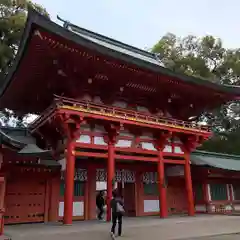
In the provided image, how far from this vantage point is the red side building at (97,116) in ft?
36.9

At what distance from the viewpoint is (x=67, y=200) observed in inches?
436

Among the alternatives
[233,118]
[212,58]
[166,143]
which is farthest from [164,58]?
[166,143]

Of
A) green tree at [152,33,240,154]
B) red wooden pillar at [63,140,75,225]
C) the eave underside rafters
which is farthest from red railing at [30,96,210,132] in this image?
green tree at [152,33,240,154]

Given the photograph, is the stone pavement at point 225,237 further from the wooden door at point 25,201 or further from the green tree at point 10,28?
the green tree at point 10,28

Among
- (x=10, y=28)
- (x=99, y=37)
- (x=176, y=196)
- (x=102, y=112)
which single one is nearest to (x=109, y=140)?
(x=102, y=112)

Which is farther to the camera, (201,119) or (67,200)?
(201,119)

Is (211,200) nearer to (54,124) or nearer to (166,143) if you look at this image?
(166,143)

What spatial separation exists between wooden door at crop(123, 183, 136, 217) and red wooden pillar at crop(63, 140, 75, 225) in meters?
5.66

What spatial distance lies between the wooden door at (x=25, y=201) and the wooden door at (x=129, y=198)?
17.1 ft

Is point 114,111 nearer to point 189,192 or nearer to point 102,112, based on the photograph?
point 102,112

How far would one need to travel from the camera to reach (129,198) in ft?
53.7

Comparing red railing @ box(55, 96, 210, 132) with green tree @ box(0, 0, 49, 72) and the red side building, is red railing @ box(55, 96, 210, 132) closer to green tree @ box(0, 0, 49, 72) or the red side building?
the red side building

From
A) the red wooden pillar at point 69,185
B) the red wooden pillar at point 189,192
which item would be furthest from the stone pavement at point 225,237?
the red wooden pillar at point 189,192

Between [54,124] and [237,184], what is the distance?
1398cm
